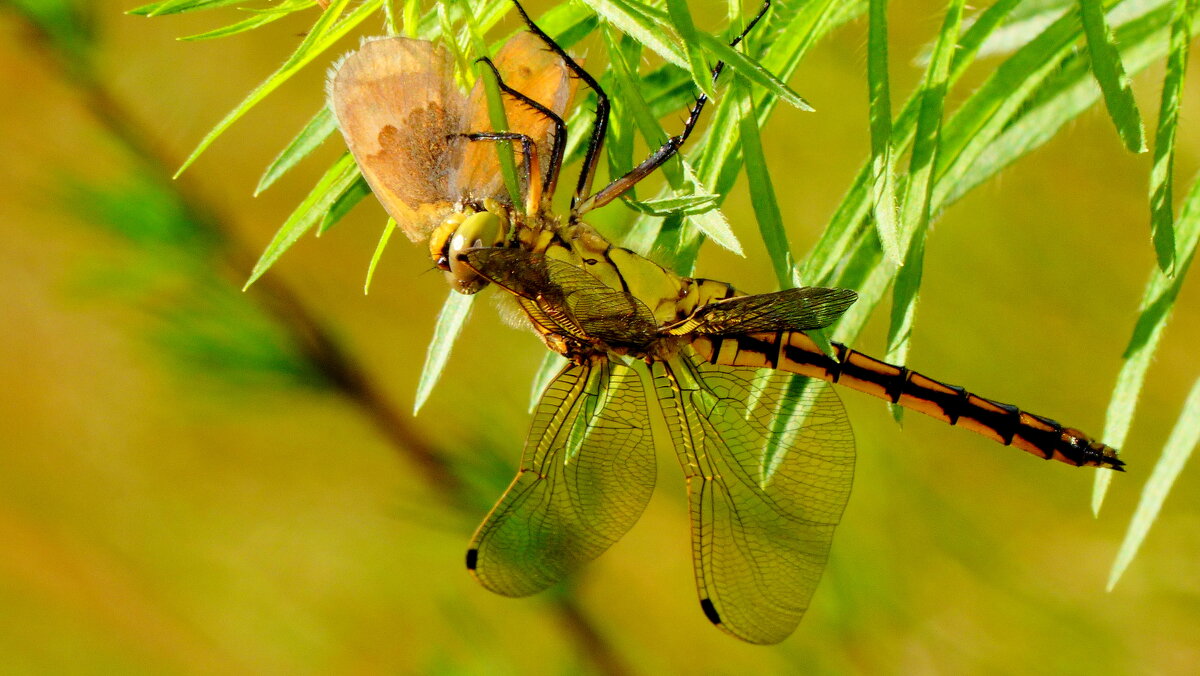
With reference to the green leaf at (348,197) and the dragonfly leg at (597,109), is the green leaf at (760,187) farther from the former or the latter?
the green leaf at (348,197)

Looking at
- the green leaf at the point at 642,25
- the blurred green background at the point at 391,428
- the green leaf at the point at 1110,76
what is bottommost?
the blurred green background at the point at 391,428

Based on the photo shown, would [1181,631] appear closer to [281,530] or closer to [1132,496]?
[1132,496]

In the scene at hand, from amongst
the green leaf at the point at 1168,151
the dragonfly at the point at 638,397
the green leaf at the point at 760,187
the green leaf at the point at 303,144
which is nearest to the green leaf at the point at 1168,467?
the dragonfly at the point at 638,397

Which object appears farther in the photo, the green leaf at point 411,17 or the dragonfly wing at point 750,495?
the dragonfly wing at point 750,495

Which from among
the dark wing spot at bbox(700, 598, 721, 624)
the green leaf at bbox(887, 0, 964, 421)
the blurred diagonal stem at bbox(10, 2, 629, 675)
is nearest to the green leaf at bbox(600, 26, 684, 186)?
the green leaf at bbox(887, 0, 964, 421)

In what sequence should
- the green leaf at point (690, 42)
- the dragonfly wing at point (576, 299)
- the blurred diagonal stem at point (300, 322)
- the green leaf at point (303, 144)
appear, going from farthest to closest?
1. the blurred diagonal stem at point (300, 322)
2. the dragonfly wing at point (576, 299)
3. the green leaf at point (303, 144)
4. the green leaf at point (690, 42)

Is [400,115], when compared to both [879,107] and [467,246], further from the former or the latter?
[879,107]

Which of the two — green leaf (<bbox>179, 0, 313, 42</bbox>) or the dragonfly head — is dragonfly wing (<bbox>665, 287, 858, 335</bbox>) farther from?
green leaf (<bbox>179, 0, 313, 42</bbox>)

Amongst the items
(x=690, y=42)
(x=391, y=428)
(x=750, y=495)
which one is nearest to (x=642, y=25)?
(x=690, y=42)
